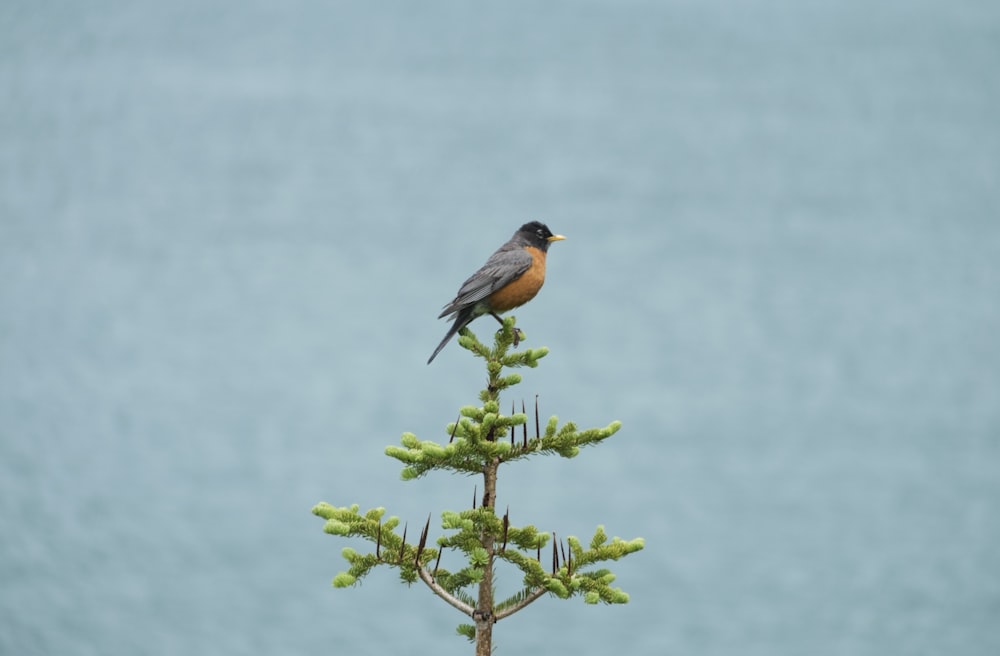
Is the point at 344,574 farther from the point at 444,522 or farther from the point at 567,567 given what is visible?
the point at 567,567

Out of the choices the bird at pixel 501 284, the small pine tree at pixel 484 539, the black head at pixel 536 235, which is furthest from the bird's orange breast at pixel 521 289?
the small pine tree at pixel 484 539

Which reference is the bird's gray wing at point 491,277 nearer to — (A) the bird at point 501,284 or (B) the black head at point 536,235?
(A) the bird at point 501,284

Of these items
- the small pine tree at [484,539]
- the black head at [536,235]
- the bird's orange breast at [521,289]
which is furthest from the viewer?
the black head at [536,235]

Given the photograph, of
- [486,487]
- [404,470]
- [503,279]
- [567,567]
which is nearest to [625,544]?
[567,567]

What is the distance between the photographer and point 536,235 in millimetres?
8922

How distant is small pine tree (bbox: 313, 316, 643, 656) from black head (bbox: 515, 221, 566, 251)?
91.7 inches

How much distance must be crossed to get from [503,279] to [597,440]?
6.64 feet

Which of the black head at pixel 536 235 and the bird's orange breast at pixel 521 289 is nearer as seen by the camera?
the bird's orange breast at pixel 521 289

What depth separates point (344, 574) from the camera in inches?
239

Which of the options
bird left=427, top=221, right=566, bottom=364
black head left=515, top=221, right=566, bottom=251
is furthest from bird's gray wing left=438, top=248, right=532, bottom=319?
black head left=515, top=221, right=566, bottom=251

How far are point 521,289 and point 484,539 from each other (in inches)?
98.2

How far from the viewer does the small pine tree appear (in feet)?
20.5

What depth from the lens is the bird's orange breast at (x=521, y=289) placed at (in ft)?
26.7

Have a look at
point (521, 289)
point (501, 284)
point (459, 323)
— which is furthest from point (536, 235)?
point (459, 323)
